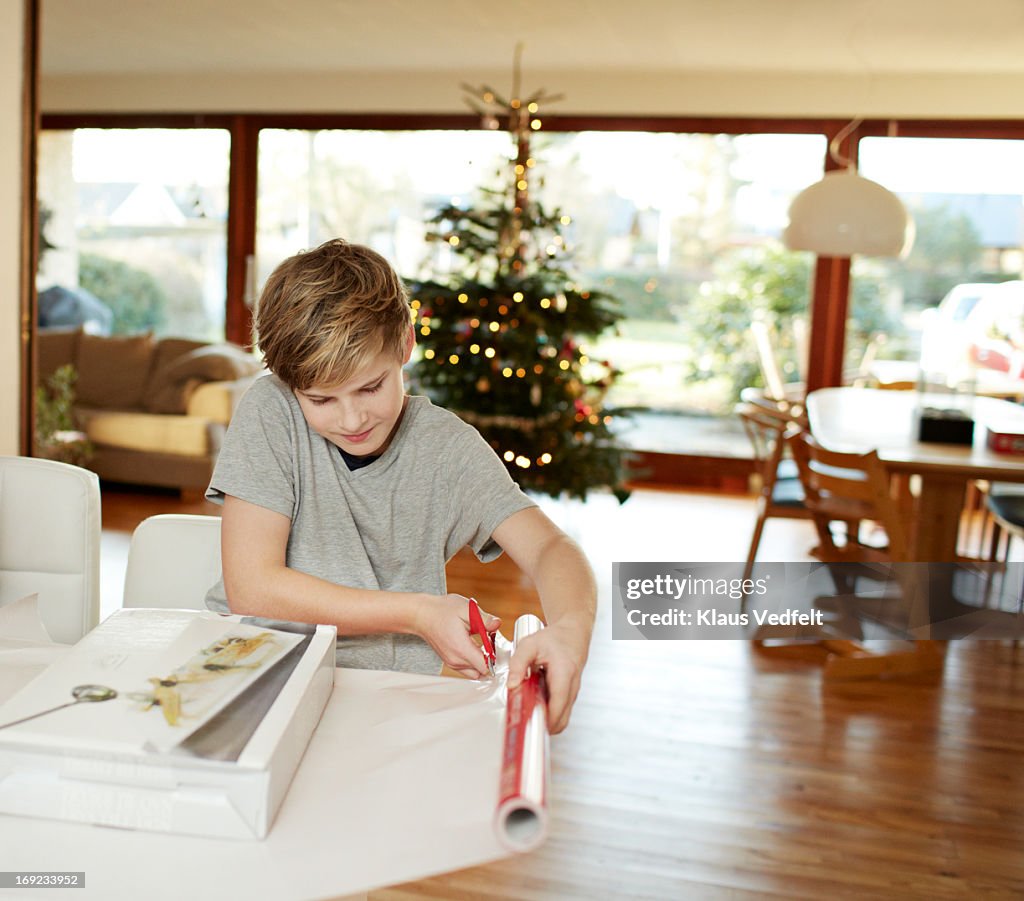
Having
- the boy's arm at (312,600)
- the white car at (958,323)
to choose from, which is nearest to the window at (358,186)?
the white car at (958,323)

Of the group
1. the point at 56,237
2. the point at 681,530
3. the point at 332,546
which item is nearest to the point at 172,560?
the point at 332,546

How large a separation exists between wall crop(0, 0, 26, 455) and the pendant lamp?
9.63 feet

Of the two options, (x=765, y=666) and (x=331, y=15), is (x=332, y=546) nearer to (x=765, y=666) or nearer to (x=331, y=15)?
(x=765, y=666)

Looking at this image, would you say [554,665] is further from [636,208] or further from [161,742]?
[636,208]

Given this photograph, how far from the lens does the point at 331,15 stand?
519 cm

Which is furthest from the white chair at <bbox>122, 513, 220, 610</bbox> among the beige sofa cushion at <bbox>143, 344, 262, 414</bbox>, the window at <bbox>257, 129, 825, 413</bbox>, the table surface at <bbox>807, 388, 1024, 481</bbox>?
the window at <bbox>257, 129, 825, 413</bbox>

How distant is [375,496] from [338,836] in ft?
2.01

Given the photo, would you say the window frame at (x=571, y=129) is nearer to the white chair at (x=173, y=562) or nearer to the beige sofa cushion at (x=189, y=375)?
the beige sofa cushion at (x=189, y=375)

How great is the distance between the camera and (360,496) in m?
1.34

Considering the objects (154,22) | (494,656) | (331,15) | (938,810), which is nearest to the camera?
(494,656)

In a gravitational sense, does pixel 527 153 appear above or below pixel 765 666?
above

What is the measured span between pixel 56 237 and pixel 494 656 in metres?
7.27

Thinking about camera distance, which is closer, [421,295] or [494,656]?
[494,656]

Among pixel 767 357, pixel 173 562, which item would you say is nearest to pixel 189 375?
pixel 767 357
